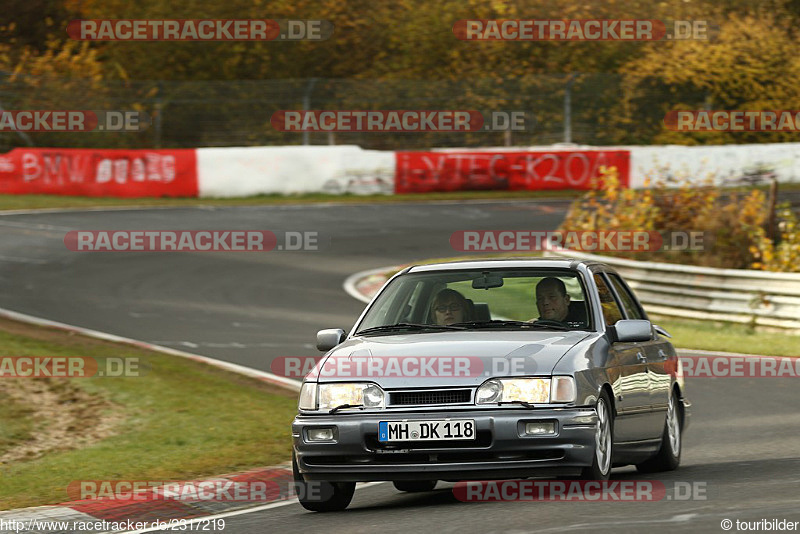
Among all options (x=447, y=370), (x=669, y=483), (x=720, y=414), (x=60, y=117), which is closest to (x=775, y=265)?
(x=720, y=414)

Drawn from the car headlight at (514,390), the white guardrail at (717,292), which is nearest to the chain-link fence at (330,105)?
the white guardrail at (717,292)

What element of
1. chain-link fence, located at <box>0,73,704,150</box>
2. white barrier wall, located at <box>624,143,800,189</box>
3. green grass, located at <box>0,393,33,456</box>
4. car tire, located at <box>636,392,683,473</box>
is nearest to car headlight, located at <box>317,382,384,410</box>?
car tire, located at <box>636,392,683,473</box>

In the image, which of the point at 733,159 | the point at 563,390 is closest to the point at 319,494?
the point at 563,390

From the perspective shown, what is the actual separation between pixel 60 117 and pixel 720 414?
3105cm

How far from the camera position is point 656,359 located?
9.55m

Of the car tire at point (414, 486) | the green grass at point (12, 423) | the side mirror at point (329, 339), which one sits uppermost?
the side mirror at point (329, 339)

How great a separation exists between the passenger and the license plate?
1.23 meters

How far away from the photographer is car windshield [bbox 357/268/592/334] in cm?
867

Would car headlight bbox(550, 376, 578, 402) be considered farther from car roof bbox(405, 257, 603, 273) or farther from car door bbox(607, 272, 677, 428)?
car door bbox(607, 272, 677, 428)

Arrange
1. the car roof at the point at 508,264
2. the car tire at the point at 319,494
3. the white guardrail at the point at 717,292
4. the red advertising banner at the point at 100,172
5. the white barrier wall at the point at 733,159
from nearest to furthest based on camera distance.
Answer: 1. the car tire at the point at 319,494
2. the car roof at the point at 508,264
3. the white guardrail at the point at 717,292
4. the red advertising banner at the point at 100,172
5. the white barrier wall at the point at 733,159

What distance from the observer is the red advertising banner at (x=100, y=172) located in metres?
33.5

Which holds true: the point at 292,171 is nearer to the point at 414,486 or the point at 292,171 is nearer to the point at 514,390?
the point at 414,486

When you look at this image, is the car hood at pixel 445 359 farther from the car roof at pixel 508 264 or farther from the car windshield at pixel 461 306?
the car roof at pixel 508 264

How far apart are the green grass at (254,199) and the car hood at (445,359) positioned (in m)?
24.3
